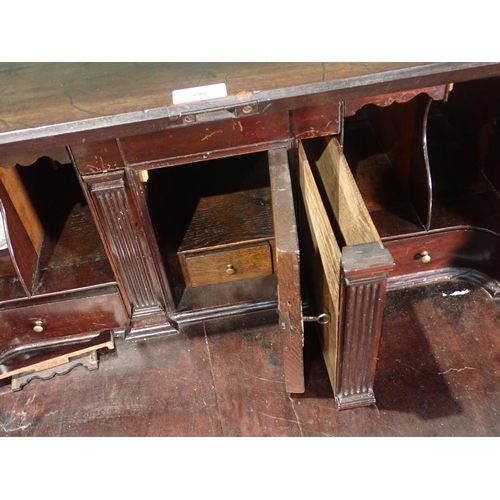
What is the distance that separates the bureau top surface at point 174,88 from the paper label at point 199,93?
12 mm

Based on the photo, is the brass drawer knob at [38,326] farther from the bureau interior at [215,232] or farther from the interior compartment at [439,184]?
the interior compartment at [439,184]

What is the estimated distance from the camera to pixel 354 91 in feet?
3.67

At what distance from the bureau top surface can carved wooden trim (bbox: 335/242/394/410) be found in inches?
13.3

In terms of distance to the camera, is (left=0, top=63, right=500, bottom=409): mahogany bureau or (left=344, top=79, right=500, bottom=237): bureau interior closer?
(left=0, top=63, right=500, bottom=409): mahogany bureau

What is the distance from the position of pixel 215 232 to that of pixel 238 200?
0.13 metres

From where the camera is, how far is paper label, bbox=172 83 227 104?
1097 millimetres

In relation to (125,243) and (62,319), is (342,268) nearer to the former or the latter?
(125,243)

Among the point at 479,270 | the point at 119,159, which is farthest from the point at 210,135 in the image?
the point at 479,270

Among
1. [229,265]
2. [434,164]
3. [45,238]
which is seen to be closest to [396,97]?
[434,164]

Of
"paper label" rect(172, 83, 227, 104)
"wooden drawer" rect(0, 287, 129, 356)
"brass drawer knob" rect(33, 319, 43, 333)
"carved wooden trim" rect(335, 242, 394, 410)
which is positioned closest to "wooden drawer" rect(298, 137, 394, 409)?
"carved wooden trim" rect(335, 242, 394, 410)

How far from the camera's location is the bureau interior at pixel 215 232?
147 cm

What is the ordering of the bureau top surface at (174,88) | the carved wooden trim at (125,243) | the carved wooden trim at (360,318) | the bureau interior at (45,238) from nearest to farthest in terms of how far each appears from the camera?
the carved wooden trim at (360,318) < the bureau top surface at (174,88) < the carved wooden trim at (125,243) < the bureau interior at (45,238)

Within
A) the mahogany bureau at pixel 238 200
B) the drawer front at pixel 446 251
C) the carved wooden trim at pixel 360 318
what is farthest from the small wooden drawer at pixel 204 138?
the drawer front at pixel 446 251

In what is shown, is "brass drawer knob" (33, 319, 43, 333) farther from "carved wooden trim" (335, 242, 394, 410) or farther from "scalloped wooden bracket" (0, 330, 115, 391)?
"carved wooden trim" (335, 242, 394, 410)
